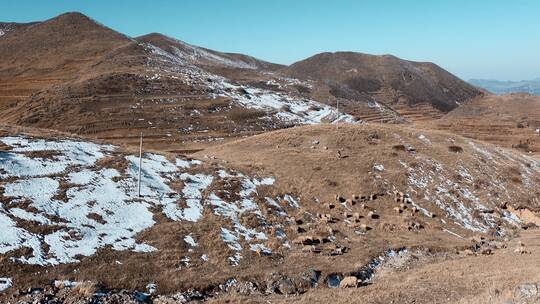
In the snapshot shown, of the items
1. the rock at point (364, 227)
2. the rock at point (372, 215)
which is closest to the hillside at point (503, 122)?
the rock at point (372, 215)

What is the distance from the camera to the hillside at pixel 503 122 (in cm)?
10594

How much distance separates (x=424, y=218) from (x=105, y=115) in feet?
217

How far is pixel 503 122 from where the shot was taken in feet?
415

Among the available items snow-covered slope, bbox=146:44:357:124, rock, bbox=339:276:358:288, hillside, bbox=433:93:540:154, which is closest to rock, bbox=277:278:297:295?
rock, bbox=339:276:358:288

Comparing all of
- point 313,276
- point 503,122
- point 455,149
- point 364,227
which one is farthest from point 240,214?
point 503,122

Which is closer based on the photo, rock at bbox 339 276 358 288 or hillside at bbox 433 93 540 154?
rock at bbox 339 276 358 288

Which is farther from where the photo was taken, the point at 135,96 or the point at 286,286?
the point at 135,96

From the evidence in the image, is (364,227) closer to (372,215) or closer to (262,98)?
(372,215)

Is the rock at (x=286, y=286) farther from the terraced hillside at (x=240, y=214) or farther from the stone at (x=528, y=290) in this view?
the stone at (x=528, y=290)

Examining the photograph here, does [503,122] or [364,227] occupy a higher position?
[503,122]

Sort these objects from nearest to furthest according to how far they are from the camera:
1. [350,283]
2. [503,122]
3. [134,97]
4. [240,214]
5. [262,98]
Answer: [350,283], [240,214], [134,97], [262,98], [503,122]

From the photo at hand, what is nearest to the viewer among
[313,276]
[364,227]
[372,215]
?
[313,276]

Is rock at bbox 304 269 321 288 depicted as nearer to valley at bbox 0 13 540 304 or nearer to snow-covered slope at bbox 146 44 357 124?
valley at bbox 0 13 540 304

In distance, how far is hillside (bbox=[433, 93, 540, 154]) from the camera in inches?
4171
